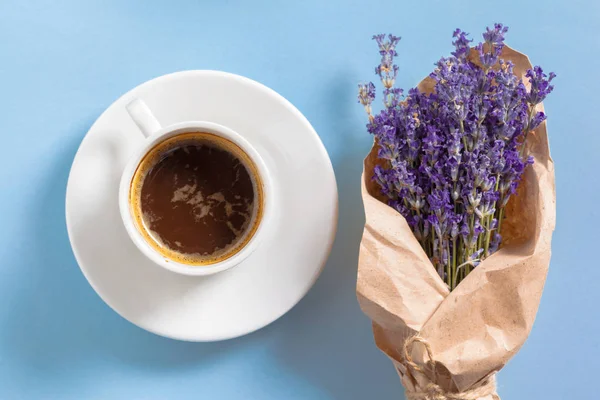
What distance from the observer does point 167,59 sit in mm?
1120

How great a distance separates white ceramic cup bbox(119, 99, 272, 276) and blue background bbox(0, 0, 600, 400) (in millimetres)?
221

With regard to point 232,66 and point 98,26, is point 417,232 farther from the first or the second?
point 98,26

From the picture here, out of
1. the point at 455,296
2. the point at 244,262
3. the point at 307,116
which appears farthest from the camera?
the point at 307,116

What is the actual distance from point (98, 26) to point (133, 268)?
1.51ft

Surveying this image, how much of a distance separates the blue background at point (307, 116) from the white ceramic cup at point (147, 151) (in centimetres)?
22

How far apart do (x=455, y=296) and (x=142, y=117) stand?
0.54 metres

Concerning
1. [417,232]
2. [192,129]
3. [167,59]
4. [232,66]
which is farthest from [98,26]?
[417,232]

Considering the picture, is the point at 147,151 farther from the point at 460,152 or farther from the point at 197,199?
the point at 460,152

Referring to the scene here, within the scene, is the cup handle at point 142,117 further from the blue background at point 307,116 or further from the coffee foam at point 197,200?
the blue background at point 307,116

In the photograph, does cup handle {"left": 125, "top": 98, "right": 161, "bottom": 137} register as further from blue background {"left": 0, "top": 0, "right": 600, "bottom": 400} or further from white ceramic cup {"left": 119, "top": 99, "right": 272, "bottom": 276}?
blue background {"left": 0, "top": 0, "right": 600, "bottom": 400}

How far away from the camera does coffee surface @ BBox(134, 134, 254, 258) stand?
102 centimetres

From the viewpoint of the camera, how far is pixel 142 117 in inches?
36.4

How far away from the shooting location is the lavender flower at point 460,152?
0.86 meters

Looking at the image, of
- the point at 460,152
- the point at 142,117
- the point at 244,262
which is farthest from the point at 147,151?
the point at 460,152
